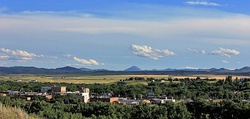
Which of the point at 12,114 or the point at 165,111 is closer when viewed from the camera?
the point at 12,114

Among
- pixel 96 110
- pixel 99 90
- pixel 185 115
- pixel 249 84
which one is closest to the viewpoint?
pixel 185 115

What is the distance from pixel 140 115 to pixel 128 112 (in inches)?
121

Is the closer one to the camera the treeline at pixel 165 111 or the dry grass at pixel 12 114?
the dry grass at pixel 12 114

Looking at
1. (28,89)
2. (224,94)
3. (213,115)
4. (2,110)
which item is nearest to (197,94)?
(224,94)

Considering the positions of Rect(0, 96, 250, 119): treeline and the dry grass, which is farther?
Rect(0, 96, 250, 119): treeline

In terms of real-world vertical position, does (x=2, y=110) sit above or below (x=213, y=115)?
above

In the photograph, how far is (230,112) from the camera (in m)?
49.9

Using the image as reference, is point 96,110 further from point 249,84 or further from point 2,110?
point 249,84

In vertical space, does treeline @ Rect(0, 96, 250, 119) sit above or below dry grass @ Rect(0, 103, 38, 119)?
below

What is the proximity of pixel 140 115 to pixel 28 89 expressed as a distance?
256ft

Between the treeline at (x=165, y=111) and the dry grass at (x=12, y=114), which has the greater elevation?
the dry grass at (x=12, y=114)

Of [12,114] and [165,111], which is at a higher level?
[12,114]

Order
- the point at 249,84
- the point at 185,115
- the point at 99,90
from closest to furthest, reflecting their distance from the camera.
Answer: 1. the point at 185,115
2. the point at 99,90
3. the point at 249,84

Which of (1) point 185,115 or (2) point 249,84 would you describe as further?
(2) point 249,84
